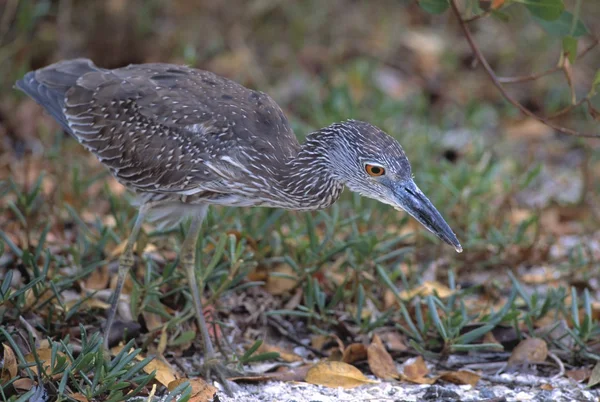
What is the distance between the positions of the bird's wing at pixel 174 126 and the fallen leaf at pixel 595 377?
1.90 m

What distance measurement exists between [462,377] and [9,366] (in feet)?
7.23

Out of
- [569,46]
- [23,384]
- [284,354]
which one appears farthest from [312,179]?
[23,384]

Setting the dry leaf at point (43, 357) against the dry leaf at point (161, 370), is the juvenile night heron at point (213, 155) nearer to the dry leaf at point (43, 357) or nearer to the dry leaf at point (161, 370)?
the dry leaf at point (161, 370)

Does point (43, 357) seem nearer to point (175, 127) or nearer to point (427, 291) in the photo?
point (175, 127)

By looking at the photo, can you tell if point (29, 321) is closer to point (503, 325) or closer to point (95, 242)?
point (95, 242)

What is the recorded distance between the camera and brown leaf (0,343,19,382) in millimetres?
3780

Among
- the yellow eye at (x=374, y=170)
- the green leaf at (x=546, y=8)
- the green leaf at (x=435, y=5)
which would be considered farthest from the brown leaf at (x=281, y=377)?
the green leaf at (x=546, y=8)

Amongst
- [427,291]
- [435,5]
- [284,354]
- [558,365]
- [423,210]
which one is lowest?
[284,354]

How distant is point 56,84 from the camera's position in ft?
16.6

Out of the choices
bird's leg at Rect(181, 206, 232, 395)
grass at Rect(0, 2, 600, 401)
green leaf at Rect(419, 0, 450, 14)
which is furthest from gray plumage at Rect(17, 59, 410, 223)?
green leaf at Rect(419, 0, 450, 14)

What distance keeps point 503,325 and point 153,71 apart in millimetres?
2421

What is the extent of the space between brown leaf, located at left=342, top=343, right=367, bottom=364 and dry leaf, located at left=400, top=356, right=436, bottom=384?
236 mm

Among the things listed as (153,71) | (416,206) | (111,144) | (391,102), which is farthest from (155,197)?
(391,102)

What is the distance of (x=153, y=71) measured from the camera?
188 inches
